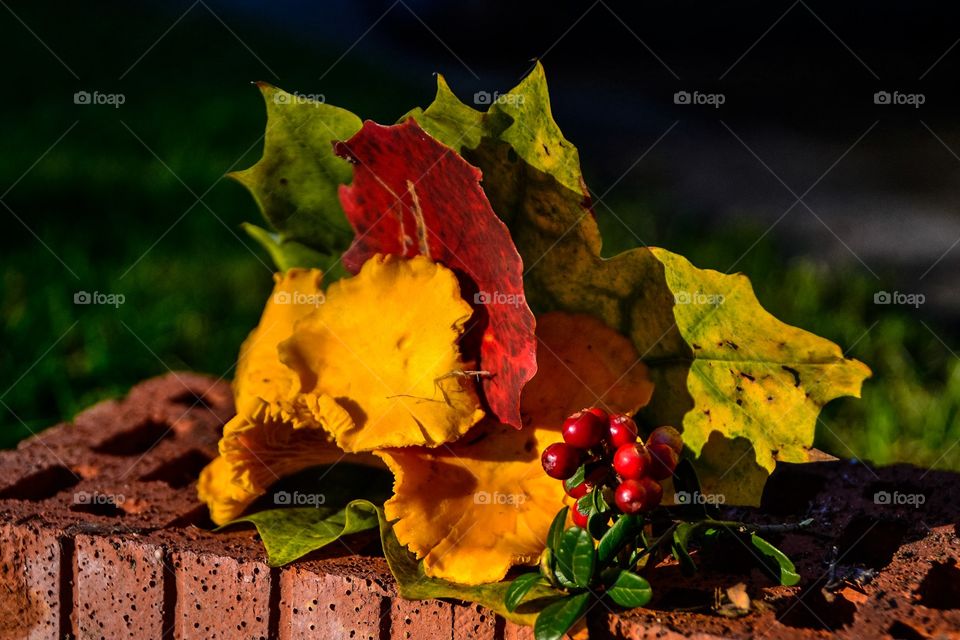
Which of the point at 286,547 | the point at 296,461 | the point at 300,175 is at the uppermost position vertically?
the point at 300,175

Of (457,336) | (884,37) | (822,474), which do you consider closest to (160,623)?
(457,336)

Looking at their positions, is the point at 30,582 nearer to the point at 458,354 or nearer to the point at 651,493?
the point at 458,354

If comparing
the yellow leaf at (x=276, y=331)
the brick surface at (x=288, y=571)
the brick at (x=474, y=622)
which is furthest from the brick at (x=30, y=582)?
the brick at (x=474, y=622)

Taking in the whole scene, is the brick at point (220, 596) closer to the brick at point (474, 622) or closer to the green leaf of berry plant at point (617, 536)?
the brick at point (474, 622)

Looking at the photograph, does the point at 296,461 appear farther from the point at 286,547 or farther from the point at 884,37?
the point at 884,37

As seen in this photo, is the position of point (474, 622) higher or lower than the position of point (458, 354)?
lower

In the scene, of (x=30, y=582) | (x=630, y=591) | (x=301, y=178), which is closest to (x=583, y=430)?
(x=630, y=591)

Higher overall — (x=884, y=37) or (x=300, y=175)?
(x=884, y=37)
